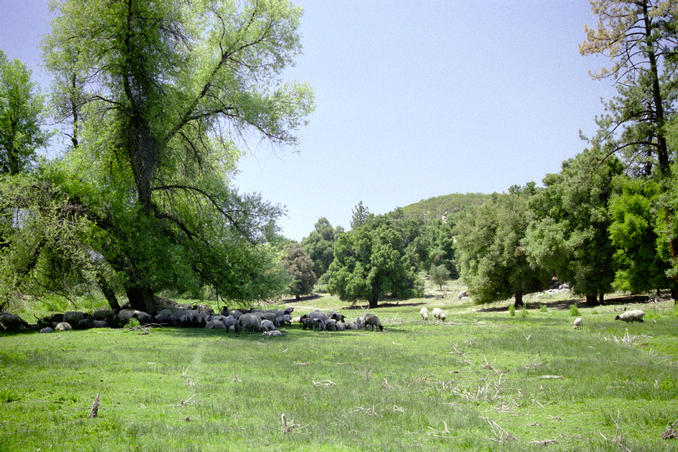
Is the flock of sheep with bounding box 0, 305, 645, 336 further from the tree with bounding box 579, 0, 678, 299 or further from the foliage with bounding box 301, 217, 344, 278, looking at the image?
the foliage with bounding box 301, 217, 344, 278

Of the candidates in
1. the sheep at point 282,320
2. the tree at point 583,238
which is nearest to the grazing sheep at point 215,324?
the sheep at point 282,320

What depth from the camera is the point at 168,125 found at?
25.6m

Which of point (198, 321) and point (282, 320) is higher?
point (198, 321)

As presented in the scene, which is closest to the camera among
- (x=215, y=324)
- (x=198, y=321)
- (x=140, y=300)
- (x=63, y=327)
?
(x=63, y=327)

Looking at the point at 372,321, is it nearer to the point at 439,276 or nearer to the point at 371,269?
the point at 371,269

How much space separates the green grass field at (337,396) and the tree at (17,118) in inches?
563

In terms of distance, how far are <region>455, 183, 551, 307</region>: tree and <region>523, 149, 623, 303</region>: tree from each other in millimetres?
3492

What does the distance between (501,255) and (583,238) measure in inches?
452

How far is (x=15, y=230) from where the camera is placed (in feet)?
67.2

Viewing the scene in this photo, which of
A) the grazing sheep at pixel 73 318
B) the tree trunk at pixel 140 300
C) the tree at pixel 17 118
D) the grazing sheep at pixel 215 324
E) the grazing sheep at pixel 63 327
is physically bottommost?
the grazing sheep at pixel 215 324

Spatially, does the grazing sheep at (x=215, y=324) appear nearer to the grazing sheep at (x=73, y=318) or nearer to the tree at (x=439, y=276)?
the grazing sheep at (x=73, y=318)

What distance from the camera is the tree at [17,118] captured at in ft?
84.7

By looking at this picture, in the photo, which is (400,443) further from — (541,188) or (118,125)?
(541,188)

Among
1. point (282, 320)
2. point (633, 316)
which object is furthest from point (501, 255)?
point (282, 320)
